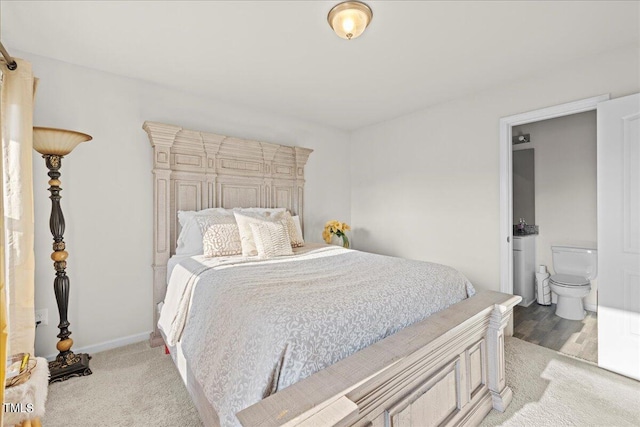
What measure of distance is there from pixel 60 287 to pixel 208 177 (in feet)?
4.94

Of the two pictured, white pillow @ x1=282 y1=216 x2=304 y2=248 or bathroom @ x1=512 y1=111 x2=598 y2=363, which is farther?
bathroom @ x1=512 y1=111 x2=598 y2=363

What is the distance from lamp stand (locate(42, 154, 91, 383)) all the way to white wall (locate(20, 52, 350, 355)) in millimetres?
239

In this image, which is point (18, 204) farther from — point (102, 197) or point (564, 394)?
point (564, 394)

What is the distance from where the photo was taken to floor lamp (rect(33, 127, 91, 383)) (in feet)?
6.66

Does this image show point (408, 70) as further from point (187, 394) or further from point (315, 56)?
point (187, 394)

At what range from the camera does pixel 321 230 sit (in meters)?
4.16

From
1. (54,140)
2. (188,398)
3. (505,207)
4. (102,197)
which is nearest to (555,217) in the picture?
(505,207)

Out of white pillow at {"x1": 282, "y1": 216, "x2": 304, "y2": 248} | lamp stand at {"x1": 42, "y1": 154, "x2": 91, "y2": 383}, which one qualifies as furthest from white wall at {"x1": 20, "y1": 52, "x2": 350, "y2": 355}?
white pillow at {"x1": 282, "y1": 216, "x2": 304, "y2": 248}

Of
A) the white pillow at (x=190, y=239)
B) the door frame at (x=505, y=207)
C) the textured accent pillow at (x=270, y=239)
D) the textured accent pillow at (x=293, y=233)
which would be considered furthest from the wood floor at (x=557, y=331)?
the white pillow at (x=190, y=239)

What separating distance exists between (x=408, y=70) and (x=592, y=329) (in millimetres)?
3200

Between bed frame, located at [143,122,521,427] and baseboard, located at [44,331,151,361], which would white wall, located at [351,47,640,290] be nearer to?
bed frame, located at [143,122,521,427]

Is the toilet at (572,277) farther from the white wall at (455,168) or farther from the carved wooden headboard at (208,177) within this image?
the carved wooden headboard at (208,177)

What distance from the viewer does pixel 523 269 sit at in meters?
3.64

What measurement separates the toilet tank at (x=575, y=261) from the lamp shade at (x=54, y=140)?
5.04m
